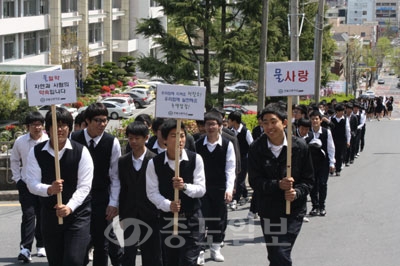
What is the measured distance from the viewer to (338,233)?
11883 millimetres

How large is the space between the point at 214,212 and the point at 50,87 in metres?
3.31

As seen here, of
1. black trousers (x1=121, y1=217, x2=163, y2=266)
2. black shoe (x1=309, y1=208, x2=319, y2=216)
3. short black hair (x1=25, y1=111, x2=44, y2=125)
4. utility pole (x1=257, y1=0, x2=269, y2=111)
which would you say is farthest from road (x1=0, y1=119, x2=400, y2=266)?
utility pole (x1=257, y1=0, x2=269, y2=111)

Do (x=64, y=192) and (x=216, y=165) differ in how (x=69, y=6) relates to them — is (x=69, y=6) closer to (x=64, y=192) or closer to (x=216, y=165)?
(x=216, y=165)

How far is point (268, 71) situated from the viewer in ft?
25.9

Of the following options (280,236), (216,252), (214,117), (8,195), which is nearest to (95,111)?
(214,117)

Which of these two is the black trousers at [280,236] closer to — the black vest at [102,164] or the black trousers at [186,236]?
the black trousers at [186,236]

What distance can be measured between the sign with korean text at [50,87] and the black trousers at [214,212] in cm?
297

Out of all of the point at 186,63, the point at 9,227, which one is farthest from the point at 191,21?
the point at 9,227

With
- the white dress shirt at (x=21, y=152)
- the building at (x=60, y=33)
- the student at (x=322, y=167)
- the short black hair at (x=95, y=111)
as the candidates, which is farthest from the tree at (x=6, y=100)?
the short black hair at (x=95, y=111)

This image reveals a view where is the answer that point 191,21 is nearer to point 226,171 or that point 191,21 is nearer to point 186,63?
point 186,63

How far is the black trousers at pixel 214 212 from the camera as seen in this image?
10.2 meters

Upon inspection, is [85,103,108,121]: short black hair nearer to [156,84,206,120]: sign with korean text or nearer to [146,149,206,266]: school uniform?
[156,84,206,120]: sign with korean text

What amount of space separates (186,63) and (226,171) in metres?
21.8

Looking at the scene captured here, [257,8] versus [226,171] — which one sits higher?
[257,8]
